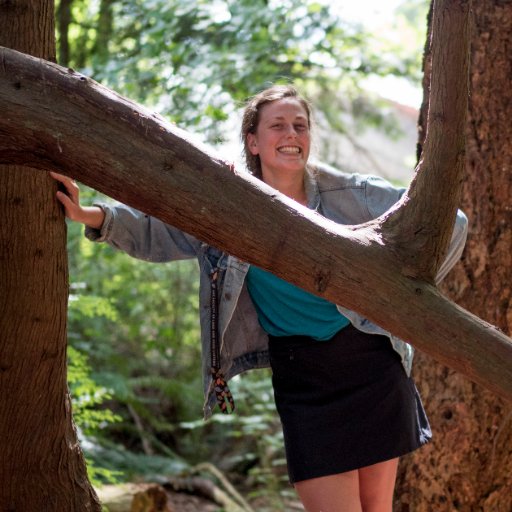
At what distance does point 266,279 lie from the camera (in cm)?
300

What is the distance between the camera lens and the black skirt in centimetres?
301

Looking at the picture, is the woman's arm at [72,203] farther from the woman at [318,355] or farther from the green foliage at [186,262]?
the green foliage at [186,262]

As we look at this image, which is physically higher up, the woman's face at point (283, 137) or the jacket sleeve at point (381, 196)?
the woman's face at point (283, 137)

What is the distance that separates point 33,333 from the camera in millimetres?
2590

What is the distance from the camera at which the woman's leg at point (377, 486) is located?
305 cm

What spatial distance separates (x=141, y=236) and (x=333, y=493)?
1.12m

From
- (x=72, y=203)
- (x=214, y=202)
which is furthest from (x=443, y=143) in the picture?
(x=72, y=203)

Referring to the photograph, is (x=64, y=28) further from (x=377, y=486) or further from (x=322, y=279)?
(x=322, y=279)

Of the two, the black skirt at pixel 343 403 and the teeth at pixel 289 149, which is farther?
the teeth at pixel 289 149

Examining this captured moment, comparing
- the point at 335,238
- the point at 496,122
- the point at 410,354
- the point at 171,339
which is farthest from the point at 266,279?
the point at 171,339

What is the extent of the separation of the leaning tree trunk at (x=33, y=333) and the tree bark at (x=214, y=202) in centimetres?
45

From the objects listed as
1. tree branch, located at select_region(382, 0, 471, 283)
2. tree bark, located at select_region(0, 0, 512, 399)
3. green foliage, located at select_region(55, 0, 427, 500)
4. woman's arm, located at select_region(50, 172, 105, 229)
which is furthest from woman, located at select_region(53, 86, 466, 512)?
green foliage, located at select_region(55, 0, 427, 500)

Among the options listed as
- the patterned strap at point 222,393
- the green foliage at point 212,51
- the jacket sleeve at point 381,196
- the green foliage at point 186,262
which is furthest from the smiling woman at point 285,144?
the green foliage at point 212,51

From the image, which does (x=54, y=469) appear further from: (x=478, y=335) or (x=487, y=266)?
(x=487, y=266)
